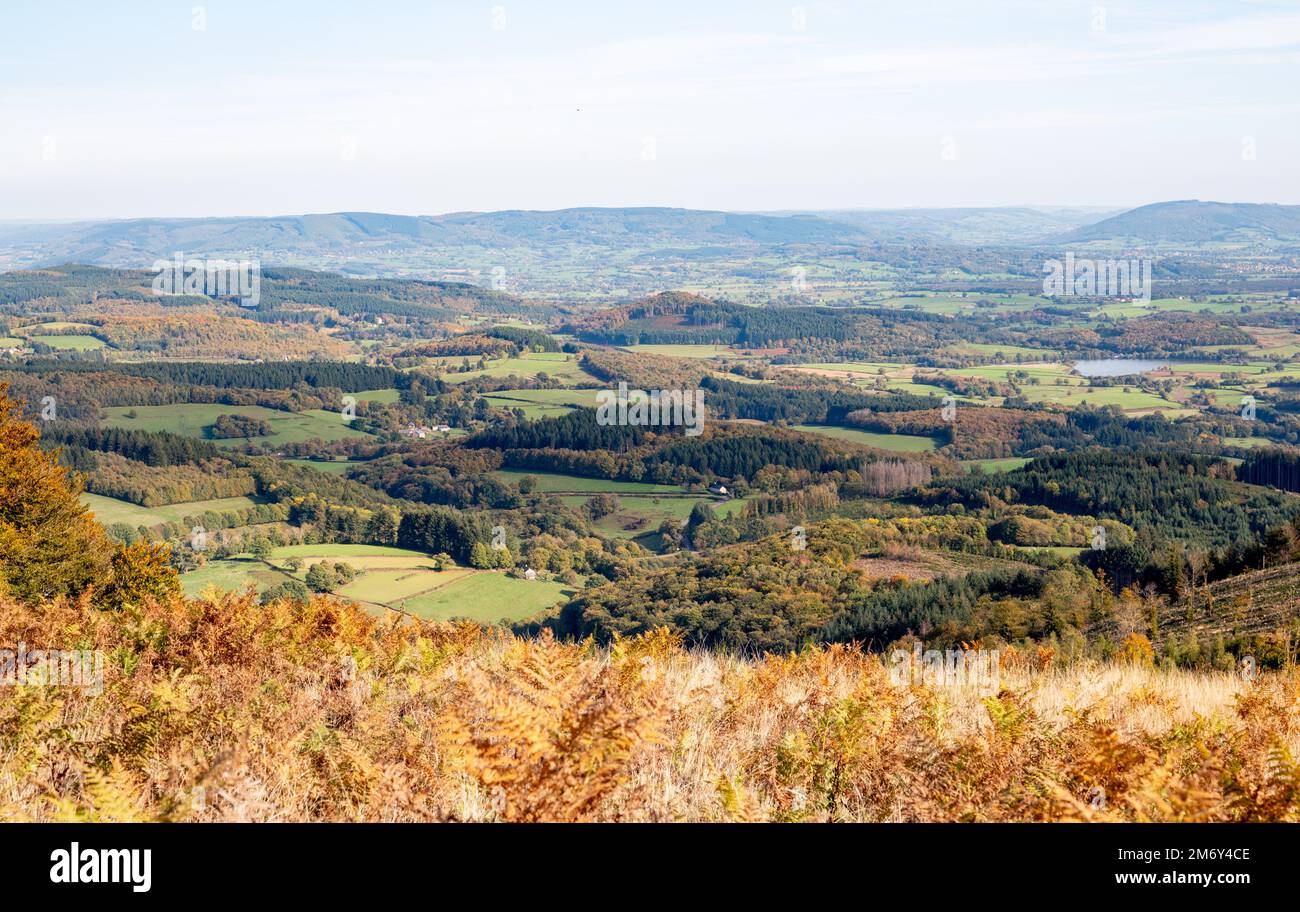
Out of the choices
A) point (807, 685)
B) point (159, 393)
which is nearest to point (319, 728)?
point (807, 685)

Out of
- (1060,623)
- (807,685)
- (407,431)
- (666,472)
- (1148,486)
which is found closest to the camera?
(807,685)

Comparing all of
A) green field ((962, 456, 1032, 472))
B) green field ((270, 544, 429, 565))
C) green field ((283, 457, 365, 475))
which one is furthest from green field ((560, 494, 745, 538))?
green field ((283, 457, 365, 475))

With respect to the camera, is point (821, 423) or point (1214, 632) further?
point (821, 423)

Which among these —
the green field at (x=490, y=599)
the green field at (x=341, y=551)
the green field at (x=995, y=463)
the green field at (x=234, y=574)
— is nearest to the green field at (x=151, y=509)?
the green field at (x=341, y=551)

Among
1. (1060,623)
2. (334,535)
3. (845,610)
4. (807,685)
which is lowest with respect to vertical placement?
(334,535)

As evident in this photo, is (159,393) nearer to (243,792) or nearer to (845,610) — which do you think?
(845,610)
